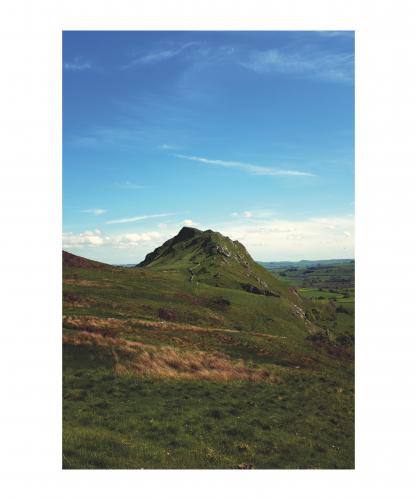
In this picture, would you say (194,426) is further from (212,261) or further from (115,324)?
(212,261)

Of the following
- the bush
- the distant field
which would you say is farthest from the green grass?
the bush

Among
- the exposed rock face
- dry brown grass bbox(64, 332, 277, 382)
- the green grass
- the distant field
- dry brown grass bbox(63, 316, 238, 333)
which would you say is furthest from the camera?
the exposed rock face

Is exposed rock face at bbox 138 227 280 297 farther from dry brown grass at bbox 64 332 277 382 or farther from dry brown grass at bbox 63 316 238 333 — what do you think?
dry brown grass at bbox 64 332 277 382

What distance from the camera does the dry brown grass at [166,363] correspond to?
78.4ft

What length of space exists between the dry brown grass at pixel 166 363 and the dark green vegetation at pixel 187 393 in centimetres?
9

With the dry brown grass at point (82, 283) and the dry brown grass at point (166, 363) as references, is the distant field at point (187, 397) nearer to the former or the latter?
the dry brown grass at point (166, 363)

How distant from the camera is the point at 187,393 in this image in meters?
20.9

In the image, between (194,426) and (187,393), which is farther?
(187,393)

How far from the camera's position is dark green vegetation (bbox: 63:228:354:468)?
584 inches

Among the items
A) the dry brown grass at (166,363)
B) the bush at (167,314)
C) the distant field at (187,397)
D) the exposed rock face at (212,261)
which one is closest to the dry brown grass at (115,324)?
the distant field at (187,397)

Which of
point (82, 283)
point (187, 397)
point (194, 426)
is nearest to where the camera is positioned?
point (194, 426)

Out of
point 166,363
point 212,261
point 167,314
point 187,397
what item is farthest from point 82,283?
point 212,261

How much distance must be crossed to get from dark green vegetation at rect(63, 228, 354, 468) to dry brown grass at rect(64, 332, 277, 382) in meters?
0.09

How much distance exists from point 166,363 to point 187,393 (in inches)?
197
